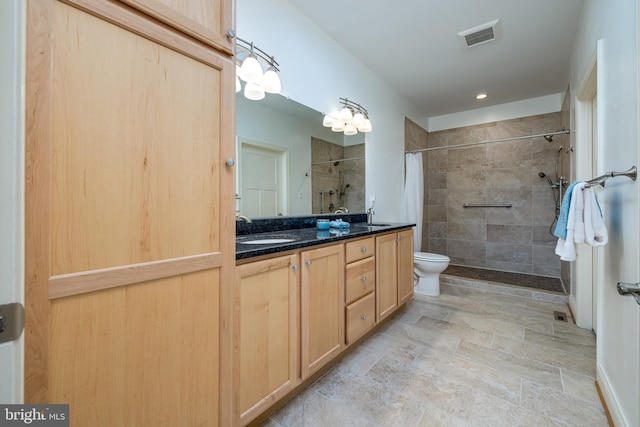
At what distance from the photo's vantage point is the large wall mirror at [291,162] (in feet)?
5.85

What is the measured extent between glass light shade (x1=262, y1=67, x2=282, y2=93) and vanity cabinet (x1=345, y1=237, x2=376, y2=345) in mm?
1174

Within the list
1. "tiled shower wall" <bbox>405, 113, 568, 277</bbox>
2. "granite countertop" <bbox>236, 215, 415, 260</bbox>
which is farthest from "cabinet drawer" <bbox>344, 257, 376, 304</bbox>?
"tiled shower wall" <bbox>405, 113, 568, 277</bbox>

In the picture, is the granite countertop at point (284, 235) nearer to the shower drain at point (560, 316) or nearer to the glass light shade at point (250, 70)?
the glass light shade at point (250, 70)

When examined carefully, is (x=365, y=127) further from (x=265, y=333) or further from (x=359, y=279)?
(x=265, y=333)

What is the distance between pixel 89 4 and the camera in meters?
0.64

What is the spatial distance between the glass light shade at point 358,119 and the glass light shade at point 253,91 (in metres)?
1.09

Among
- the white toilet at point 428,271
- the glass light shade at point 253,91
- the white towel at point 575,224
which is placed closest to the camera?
the white towel at point 575,224

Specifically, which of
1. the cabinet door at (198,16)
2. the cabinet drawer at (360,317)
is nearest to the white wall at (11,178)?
the cabinet door at (198,16)

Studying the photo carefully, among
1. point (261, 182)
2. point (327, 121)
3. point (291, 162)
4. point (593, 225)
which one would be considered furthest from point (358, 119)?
point (593, 225)

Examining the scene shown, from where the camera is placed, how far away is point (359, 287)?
69.5 inches

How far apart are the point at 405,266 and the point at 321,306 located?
125 cm

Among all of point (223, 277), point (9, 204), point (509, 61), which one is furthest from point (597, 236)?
point (509, 61)

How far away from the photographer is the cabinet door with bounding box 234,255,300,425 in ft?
3.50

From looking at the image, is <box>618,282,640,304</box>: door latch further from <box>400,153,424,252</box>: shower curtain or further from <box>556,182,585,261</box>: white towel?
<box>400,153,424,252</box>: shower curtain
